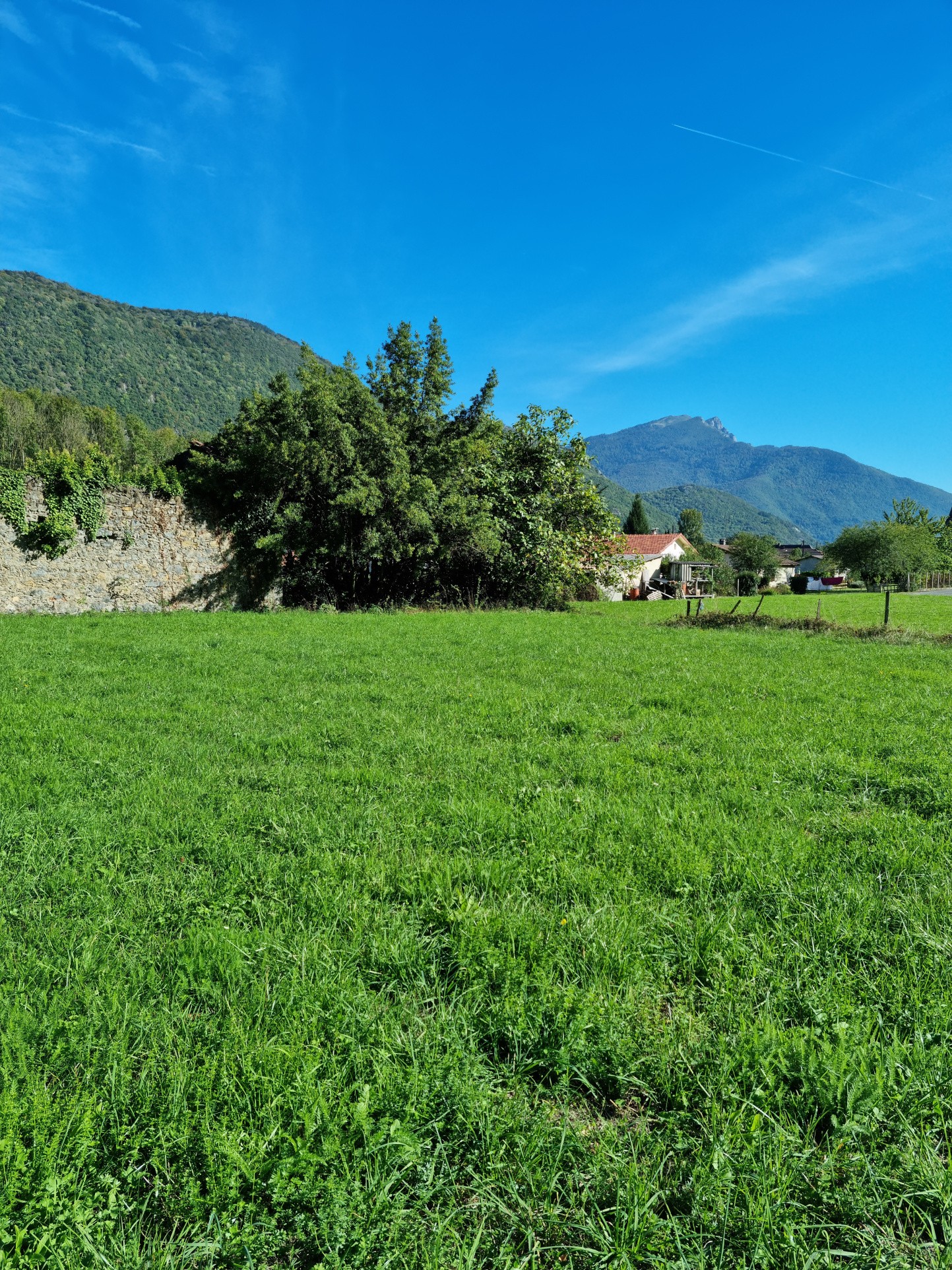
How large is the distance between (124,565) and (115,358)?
460 feet

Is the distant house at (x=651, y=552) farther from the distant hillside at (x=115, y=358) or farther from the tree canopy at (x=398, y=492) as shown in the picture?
the distant hillside at (x=115, y=358)

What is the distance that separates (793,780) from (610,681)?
3654mm

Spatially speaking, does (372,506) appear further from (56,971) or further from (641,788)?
(56,971)

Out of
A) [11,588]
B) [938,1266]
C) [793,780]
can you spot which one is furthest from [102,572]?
[938,1266]

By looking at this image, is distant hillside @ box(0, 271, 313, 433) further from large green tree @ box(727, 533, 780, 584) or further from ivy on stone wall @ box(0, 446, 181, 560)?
ivy on stone wall @ box(0, 446, 181, 560)

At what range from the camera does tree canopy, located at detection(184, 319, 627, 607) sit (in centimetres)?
1850

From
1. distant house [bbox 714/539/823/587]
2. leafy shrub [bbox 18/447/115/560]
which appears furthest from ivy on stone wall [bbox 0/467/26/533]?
distant house [bbox 714/539/823/587]

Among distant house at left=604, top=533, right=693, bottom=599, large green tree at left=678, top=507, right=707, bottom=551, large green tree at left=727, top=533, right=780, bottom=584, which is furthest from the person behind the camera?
large green tree at left=678, top=507, right=707, bottom=551

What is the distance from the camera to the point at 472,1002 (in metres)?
2.21

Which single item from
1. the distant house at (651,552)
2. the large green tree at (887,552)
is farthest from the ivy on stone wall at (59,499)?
the large green tree at (887,552)

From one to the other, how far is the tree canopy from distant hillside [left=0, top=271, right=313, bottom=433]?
272ft

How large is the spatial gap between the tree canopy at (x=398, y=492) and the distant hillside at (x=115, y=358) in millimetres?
82804

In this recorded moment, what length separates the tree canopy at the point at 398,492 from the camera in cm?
1850

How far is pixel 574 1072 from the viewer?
1925mm
